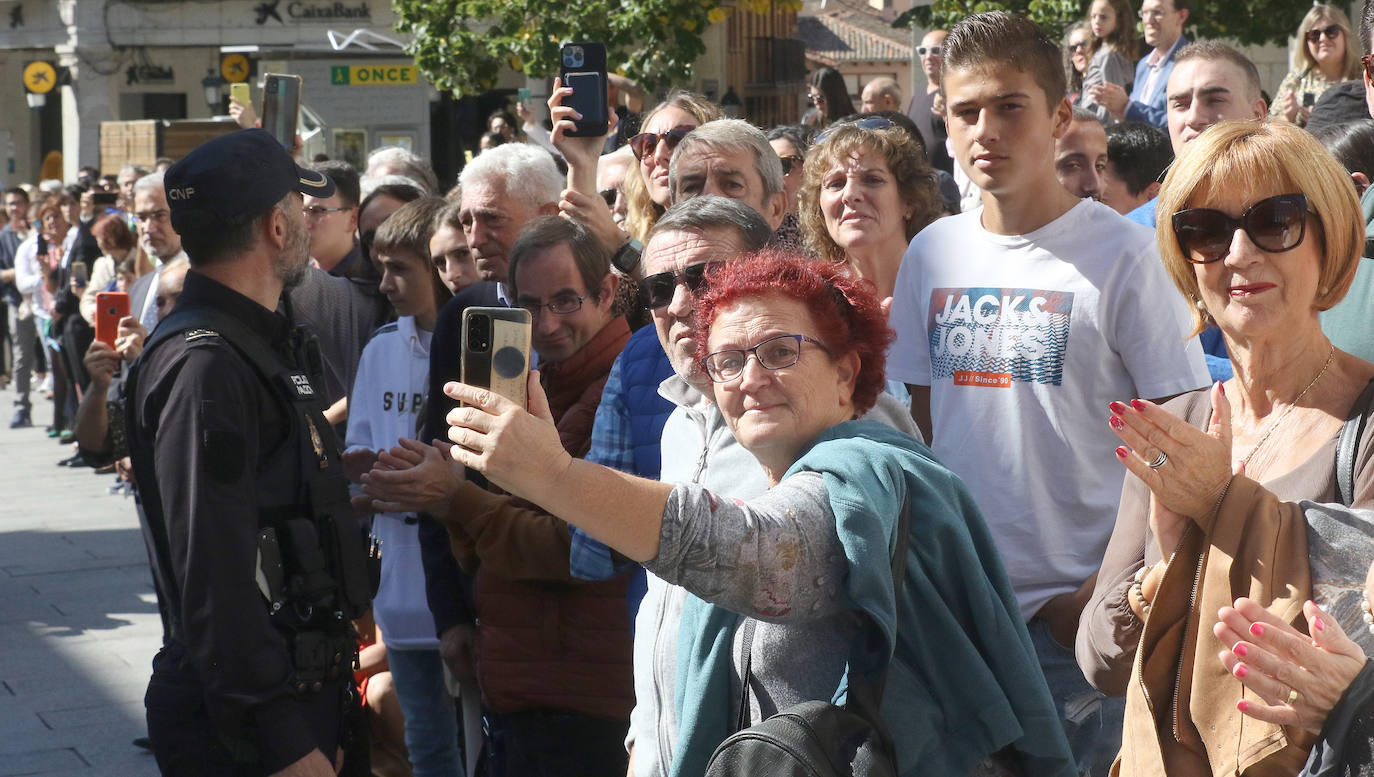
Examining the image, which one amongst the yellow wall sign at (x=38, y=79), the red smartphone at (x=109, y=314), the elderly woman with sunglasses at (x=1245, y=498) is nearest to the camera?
the elderly woman with sunglasses at (x=1245, y=498)

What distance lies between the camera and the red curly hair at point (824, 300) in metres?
2.41

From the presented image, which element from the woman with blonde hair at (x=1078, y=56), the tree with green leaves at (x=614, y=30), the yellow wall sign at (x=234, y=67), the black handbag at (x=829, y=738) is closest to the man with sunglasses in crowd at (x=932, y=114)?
the woman with blonde hair at (x=1078, y=56)

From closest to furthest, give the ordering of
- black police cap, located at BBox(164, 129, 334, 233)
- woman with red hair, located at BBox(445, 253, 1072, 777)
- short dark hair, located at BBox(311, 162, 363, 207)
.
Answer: woman with red hair, located at BBox(445, 253, 1072, 777) → black police cap, located at BBox(164, 129, 334, 233) → short dark hair, located at BBox(311, 162, 363, 207)

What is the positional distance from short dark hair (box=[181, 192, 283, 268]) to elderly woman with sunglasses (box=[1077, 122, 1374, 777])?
6.96 feet

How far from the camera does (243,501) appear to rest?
10.7ft

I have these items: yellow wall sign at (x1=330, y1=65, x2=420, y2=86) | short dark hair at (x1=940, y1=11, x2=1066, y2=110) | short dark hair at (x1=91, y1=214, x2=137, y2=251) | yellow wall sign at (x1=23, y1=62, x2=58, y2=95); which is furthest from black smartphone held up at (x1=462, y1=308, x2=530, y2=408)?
yellow wall sign at (x1=23, y1=62, x2=58, y2=95)

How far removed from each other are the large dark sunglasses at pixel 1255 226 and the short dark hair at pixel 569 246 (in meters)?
1.93

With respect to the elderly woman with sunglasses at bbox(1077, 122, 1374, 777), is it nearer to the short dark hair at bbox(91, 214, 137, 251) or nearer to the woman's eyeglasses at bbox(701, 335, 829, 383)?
the woman's eyeglasses at bbox(701, 335, 829, 383)

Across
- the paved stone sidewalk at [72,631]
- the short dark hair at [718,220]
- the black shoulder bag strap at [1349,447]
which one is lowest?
the paved stone sidewalk at [72,631]

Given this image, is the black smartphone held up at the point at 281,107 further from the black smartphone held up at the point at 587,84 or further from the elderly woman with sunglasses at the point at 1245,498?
the elderly woman with sunglasses at the point at 1245,498

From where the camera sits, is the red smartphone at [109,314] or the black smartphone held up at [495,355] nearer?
the black smartphone held up at [495,355]

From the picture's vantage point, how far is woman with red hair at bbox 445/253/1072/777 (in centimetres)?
201

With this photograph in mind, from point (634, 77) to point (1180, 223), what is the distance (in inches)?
640

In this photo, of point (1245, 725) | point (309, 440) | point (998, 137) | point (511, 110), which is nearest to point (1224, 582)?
point (1245, 725)
